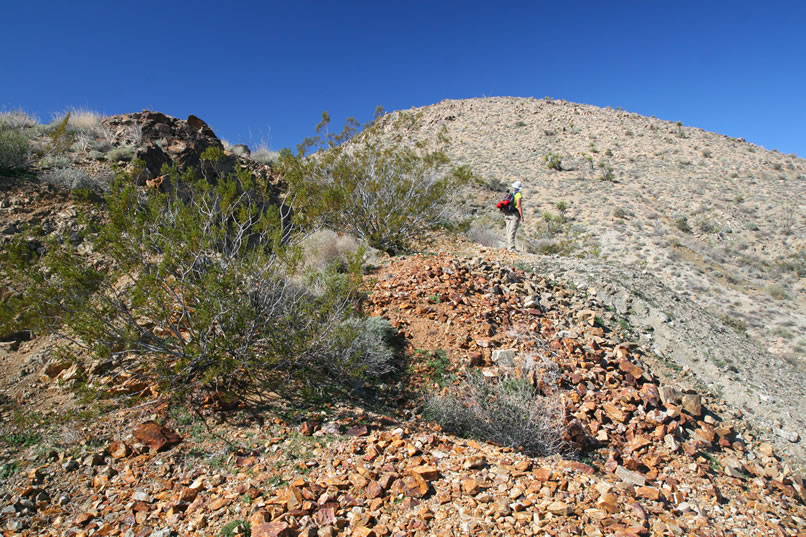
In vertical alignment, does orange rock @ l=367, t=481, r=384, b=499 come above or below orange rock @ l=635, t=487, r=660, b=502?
below

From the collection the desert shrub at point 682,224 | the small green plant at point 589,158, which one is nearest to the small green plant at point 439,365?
the desert shrub at point 682,224

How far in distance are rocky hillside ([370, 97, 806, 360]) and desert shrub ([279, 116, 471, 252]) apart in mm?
2140

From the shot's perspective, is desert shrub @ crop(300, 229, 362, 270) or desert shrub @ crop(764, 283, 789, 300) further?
desert shrub @ crop(764, 283, 789, 300)

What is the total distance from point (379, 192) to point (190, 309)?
19.0ft

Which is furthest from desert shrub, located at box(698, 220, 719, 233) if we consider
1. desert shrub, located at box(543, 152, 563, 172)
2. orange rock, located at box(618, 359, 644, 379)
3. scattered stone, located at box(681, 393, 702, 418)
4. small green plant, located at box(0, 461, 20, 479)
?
small green plant, located at box(0, 461, 20, 479)

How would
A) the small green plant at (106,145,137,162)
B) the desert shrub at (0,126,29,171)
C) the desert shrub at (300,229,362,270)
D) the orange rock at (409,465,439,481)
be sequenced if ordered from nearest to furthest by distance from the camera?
1. the orange rock at (409,465,439,481)
2. the desert shrub at (0,126,29,171)
3. the desert shrub at (300,229,362,270)
4. the small green plant at (106,145,137,162)

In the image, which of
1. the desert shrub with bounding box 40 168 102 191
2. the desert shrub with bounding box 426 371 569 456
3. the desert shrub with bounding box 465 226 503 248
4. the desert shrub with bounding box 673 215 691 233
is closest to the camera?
the desert shrub with bounding box 426 371 569 456

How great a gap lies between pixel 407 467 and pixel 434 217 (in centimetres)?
785

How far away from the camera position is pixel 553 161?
24.5 meters

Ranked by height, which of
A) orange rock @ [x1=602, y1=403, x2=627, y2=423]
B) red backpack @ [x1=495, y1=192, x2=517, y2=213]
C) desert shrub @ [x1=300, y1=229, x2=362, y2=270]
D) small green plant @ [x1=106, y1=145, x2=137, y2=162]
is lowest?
orange rock @ [x1=602, y1=403, x2=627, y2=423]

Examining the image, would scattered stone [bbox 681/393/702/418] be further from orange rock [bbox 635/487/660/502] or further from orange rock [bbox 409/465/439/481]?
orange rock [bbox 409/465/439/481]

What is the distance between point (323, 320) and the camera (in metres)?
4.73

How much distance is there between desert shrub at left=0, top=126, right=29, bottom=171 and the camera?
6.41 meters

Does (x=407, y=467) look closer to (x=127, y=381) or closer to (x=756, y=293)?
(x=127, y=381)
